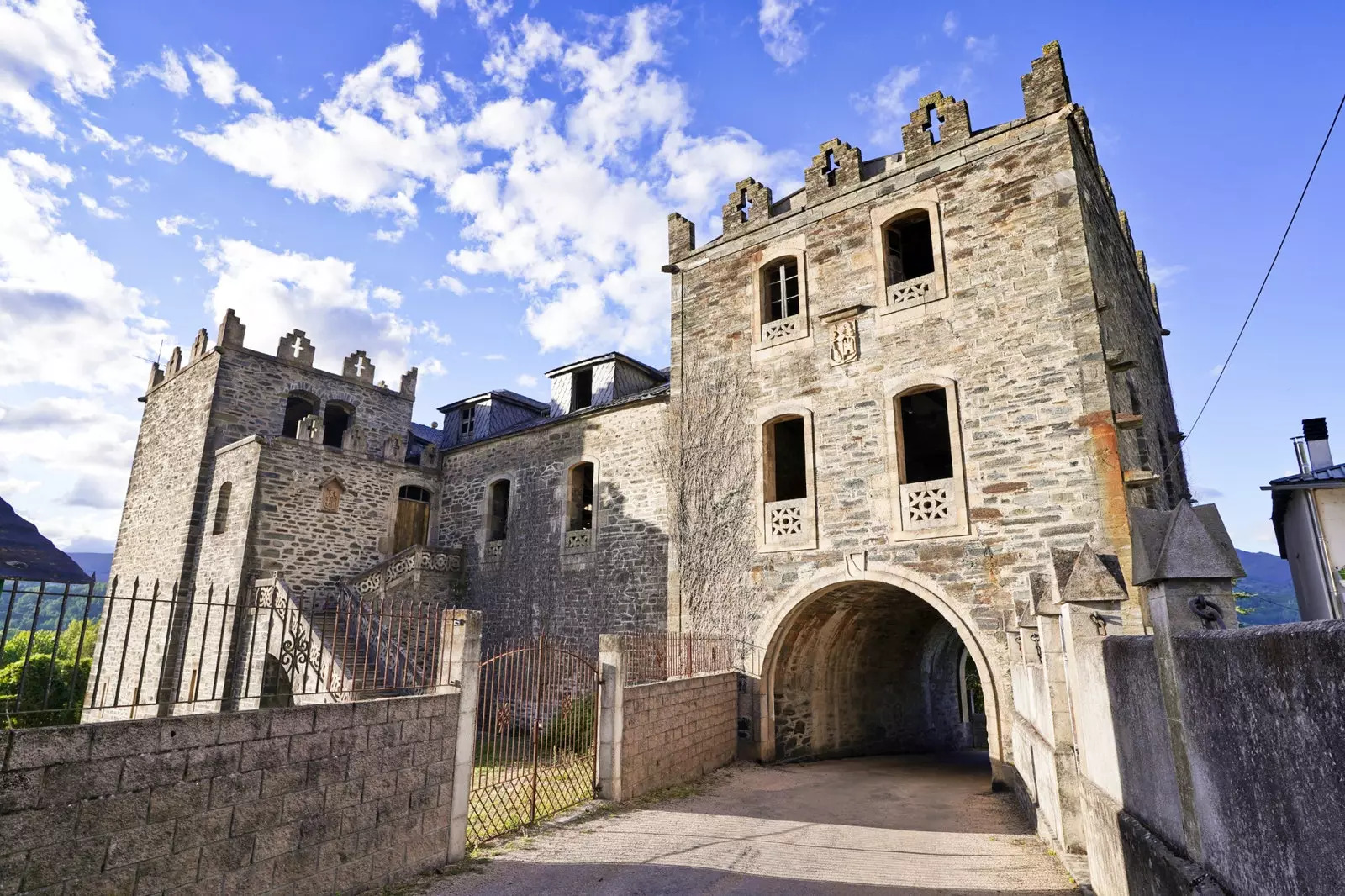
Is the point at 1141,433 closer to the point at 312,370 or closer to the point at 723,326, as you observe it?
the point at 723,326

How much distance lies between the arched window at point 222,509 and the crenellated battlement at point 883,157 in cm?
1228

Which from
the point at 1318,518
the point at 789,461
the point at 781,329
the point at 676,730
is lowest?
the point at 676,730

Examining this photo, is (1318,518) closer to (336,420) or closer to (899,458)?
(899,458)

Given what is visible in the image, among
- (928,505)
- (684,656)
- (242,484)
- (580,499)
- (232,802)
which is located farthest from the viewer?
(242,484)

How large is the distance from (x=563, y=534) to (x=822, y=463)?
21.9 feet

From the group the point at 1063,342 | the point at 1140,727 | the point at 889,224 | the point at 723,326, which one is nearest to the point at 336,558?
the point at 723,326

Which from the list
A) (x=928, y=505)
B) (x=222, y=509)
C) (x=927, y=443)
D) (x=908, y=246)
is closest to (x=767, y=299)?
(x=908, y=246)

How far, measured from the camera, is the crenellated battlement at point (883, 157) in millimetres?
11141

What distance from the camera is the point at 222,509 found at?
17.5 metres

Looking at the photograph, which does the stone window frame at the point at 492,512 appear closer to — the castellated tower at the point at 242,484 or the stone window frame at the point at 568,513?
the stone window frame at the point at 568,513

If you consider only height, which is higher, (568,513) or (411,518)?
(411,518)

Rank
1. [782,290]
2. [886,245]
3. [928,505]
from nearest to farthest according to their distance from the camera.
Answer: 1. [928,505]
2. [886,245]
3. [782,290]

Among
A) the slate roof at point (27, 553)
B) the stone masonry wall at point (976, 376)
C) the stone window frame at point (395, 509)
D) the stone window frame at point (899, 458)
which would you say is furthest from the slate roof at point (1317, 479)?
the slate roof at point (27, 553)

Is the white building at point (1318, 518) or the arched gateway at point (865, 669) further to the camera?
the white building at point (1318, 518)
